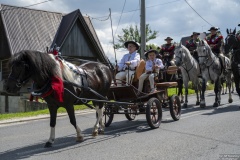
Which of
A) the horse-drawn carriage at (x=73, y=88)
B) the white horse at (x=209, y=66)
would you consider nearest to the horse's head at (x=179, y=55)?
the white horse at (x=209, y=66)

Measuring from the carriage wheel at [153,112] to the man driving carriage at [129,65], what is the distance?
1005mm

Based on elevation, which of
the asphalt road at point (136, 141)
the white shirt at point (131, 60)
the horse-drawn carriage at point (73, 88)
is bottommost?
the asphalt road at point (136, 141)

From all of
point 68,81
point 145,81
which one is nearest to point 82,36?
point 145,81

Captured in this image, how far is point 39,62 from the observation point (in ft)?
20.7

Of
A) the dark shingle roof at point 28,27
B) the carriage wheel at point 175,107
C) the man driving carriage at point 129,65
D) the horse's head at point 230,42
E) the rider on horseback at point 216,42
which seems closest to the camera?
the man driving carriage at point 129,65

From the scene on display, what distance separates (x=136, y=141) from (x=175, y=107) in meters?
3.10

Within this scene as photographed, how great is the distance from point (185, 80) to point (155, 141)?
7.46m

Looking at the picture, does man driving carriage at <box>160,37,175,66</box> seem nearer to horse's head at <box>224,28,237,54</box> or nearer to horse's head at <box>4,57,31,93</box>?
horse's head at <box>224,28,237,54</box>

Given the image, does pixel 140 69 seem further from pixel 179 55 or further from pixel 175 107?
pixel 179 55

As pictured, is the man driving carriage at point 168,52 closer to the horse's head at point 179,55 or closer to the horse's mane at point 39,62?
the horse's head at point 179,55

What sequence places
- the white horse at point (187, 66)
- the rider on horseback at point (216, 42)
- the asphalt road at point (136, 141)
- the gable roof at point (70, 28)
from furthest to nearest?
the gable roof at point (70, 28), the rider on horseback at point (216, 42), the white horse at point (187, 66), the asphalt road at point (136, 141)

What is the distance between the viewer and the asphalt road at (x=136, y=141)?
5.98m

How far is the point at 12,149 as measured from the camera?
6.89 m

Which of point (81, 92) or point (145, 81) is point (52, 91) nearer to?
point (81, 92)
